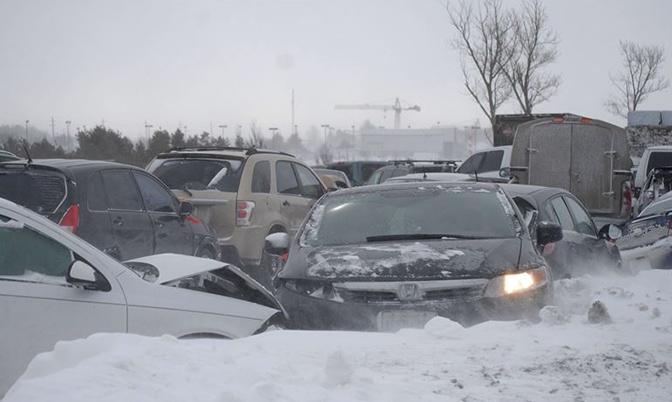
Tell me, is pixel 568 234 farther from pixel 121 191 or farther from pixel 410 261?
pixel 121 191

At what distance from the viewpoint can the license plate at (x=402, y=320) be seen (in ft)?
15.0

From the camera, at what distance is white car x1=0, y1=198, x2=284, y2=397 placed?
3771 millimetres

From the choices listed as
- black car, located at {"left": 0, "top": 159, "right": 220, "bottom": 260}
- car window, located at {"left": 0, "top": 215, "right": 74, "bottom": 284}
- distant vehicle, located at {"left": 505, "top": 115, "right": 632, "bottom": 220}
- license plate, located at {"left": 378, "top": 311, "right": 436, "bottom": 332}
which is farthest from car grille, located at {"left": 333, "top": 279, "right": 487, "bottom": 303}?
distant vehicle, located at {"left": 505, "top": 115, "right": 632, "bottom": 220}

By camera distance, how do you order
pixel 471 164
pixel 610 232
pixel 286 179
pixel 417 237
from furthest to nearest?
pixel 471 164 → pixel 286 179 → pixel 610 232 → pixel 417 237

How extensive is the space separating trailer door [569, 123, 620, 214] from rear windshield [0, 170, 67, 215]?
10.1 meters

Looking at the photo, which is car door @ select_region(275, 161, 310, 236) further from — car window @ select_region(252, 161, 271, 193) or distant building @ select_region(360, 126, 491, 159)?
distant building @ select_region(360, 126, 491, 159)

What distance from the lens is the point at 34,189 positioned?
21.6ft

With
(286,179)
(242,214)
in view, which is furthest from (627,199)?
(242,214)

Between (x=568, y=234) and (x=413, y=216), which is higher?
(x=413, y=216)

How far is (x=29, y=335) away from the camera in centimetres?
379

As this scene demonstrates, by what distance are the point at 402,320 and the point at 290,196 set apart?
19.4ft

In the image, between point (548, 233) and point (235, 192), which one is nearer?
point (548, 233)

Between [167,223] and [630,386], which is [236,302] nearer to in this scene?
[630,386]

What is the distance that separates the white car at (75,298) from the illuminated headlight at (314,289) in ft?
1.65
